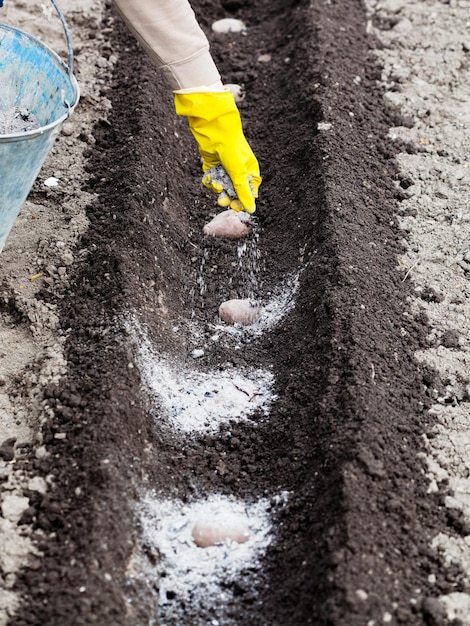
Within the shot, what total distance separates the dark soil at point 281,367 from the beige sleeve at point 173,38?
0.73m

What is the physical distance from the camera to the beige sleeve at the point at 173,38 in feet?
9.21

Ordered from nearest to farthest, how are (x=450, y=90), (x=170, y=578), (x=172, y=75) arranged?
(x=170, y=578) < (x=172, y=75) < (x=450, y=90)

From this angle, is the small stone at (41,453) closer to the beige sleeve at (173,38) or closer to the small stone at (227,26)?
the beige sleeve at (173,38)

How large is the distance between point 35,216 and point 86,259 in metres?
0.42

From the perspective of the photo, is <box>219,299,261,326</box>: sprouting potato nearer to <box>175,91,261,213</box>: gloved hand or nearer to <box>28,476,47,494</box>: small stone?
<box>175,91,261,213</box>: gloved hand

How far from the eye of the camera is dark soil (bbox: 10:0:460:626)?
2.35m

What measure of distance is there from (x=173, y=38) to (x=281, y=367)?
128cm

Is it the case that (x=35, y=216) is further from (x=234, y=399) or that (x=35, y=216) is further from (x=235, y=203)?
(x=234, y=399)

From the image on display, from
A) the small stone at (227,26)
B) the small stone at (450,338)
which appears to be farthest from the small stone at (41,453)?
the small stone at (227,26)

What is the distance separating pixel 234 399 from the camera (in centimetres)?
310

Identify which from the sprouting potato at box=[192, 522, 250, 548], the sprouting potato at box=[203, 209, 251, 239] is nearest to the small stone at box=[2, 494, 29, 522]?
the sprouting potato at box=[192, 522, 250, 548]

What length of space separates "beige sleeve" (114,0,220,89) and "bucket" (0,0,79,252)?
25 centimetres

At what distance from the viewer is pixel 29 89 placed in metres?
3.11

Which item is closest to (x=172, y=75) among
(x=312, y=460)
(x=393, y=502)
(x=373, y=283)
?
(x=373, y=283)
